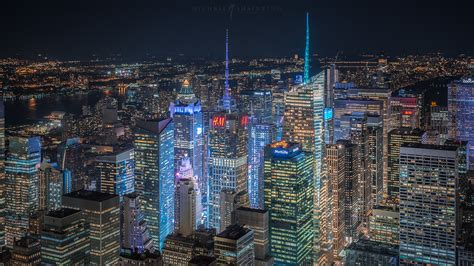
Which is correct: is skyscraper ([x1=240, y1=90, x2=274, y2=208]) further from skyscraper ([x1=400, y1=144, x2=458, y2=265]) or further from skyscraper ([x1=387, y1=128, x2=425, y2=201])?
skyscraper ([x1=387, y1=128, x2=425, y2=201])

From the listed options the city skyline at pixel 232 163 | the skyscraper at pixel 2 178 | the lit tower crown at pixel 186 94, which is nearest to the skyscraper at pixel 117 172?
the city skyline at pixel 232 163

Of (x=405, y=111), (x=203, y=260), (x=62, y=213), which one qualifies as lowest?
(x=203, y=260)

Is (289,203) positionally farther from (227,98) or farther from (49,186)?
(227,98)

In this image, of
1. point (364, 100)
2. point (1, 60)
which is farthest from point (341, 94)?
point (1, 60)

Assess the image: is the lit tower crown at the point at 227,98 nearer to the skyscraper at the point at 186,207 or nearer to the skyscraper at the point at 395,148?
the skyscraper at the point at 186,207

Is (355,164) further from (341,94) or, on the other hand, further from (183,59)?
(183,59)

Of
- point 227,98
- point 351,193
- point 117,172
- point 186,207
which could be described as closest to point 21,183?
point 117,172
